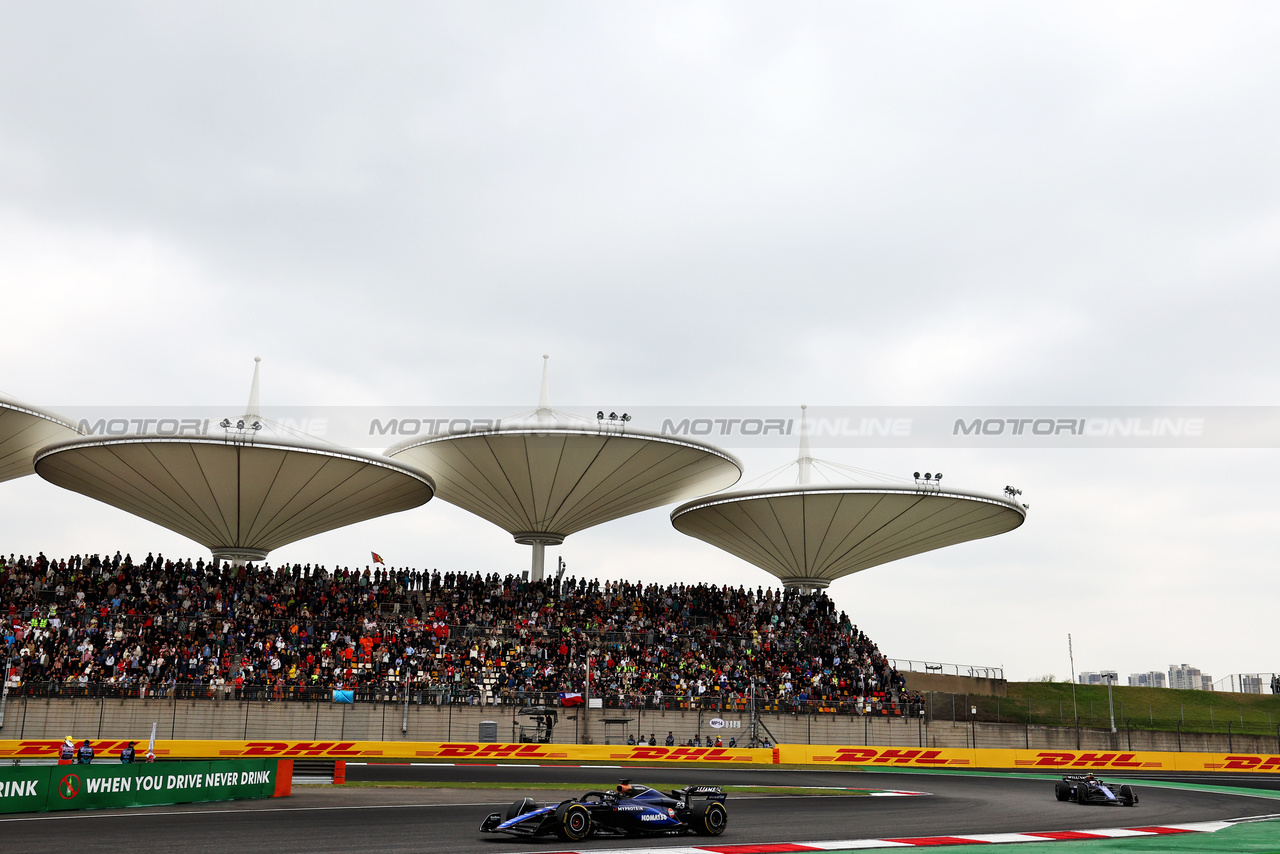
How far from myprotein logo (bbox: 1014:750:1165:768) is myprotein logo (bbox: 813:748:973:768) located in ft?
8.03

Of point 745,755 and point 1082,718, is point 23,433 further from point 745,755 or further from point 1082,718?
point 1082,718

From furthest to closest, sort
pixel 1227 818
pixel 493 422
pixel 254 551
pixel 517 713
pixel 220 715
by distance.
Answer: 1. pixel 254 551
2. pixel 493 422
3. pixel 517 713
4. pixel 220 715
5. pixel 1227 818

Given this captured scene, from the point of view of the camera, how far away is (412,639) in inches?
1686

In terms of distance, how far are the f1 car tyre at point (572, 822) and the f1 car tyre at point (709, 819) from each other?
175 cm

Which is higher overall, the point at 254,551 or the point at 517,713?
the point at 254,551

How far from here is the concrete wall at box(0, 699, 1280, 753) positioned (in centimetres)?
3575

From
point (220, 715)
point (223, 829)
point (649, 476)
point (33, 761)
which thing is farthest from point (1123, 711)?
point (223, 829)

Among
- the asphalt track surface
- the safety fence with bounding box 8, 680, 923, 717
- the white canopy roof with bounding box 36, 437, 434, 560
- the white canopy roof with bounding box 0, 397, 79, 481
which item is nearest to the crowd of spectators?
the safety fence with bounding box 8, 680, 923, 717

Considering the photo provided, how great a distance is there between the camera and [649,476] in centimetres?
4909

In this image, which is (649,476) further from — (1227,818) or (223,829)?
(223,829)

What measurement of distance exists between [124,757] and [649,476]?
28002 mm

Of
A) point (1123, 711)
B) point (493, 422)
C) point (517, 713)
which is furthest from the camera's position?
point (1123, 711)

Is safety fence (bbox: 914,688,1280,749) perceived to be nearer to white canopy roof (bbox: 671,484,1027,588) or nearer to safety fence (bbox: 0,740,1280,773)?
safety fence (bbox: 0,740,1280,773)

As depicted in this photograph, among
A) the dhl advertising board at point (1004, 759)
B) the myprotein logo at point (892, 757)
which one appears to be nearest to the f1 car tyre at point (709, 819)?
the dhl advertising board at point (1004, 759)
